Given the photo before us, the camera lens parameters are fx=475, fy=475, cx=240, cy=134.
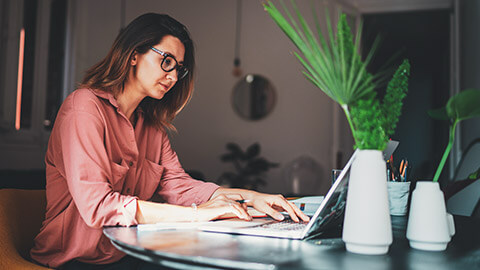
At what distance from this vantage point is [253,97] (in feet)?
19.4

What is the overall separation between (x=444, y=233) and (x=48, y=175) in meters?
1.10

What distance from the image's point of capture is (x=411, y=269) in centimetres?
77

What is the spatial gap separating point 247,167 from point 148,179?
3944 mm

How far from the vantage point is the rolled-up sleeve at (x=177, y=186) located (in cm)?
171

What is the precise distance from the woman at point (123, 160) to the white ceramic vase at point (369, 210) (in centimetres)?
44

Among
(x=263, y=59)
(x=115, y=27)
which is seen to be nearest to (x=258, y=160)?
(x=263, y=59)

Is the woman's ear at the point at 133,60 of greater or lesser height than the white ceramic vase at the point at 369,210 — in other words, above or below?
above

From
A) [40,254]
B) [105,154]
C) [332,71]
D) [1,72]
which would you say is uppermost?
[1,72]

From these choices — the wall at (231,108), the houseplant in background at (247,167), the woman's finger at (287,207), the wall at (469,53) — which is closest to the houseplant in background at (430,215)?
the woman's finger at (287,207)

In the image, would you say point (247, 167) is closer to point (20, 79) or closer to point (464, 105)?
point (20, 79)

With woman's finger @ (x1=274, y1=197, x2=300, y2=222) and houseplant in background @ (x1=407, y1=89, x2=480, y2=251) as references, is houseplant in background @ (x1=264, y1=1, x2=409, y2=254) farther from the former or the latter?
woman's finger @ (x1=274, y1=197, x2=300, y2=222)

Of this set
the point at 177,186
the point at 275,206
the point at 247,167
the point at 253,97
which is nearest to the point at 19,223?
the point at 177,186

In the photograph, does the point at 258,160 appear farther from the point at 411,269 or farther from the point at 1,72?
the point at 411,269

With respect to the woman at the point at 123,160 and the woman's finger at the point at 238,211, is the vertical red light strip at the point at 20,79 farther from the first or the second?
the woman's finger at the point at 238,211
